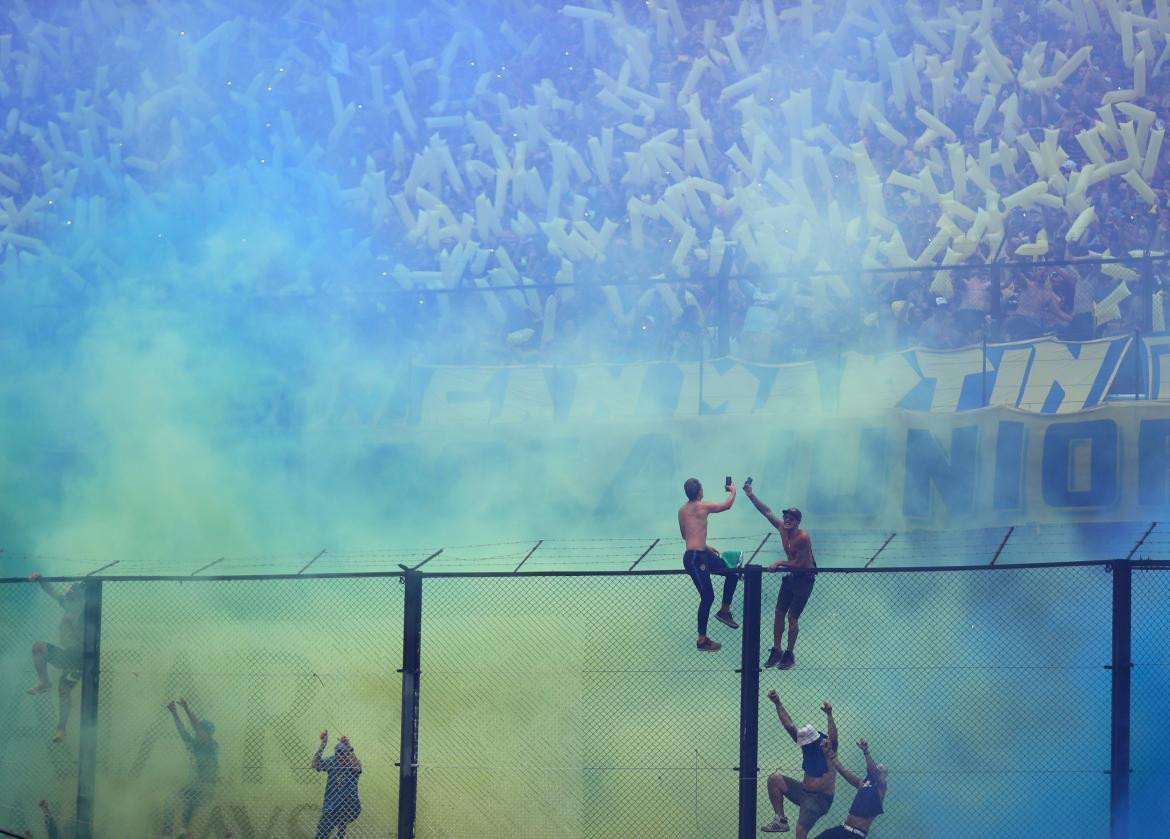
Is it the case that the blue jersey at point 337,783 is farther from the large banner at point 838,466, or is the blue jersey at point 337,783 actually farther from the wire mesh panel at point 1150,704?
the large banner at point 838,466

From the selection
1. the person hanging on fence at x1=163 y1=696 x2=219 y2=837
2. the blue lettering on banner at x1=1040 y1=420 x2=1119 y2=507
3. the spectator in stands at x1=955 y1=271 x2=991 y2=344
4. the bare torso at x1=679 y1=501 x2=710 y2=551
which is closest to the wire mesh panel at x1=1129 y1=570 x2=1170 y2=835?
the blue lettering on banner at x1=1040 y1=420 x2=1119 y2=507

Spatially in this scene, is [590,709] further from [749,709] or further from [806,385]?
[806,385]

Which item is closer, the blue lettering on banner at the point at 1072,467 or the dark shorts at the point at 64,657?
the dark shorts at the point at 64,657

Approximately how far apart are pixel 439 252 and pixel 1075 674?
1031 cm

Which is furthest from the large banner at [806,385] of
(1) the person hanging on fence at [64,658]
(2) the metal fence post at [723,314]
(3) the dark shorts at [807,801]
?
(3) the dark shorts at [807,801]

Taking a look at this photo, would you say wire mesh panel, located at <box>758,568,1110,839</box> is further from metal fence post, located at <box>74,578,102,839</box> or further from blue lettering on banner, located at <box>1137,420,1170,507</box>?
metal fence post, located at <box>74,578,102,839</box>

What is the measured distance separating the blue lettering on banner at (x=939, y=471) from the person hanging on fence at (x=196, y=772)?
6.73m

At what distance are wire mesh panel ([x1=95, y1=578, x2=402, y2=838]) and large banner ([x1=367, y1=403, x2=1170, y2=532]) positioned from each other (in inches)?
96.9

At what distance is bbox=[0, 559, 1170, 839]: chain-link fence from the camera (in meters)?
8.91

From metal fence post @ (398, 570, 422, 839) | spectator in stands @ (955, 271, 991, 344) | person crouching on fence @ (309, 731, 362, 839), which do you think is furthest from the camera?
spectator in stands @ (955, 271, 991, 344)

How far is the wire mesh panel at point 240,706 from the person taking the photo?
9.27 meters

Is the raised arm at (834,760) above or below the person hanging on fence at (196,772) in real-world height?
above

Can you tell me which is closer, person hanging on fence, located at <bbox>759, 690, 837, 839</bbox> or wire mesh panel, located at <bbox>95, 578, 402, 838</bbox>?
person hanging on fence, located at <bbox>759, 690, 837, 839</bbox>

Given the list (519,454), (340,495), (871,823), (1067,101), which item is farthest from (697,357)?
(871,823)
